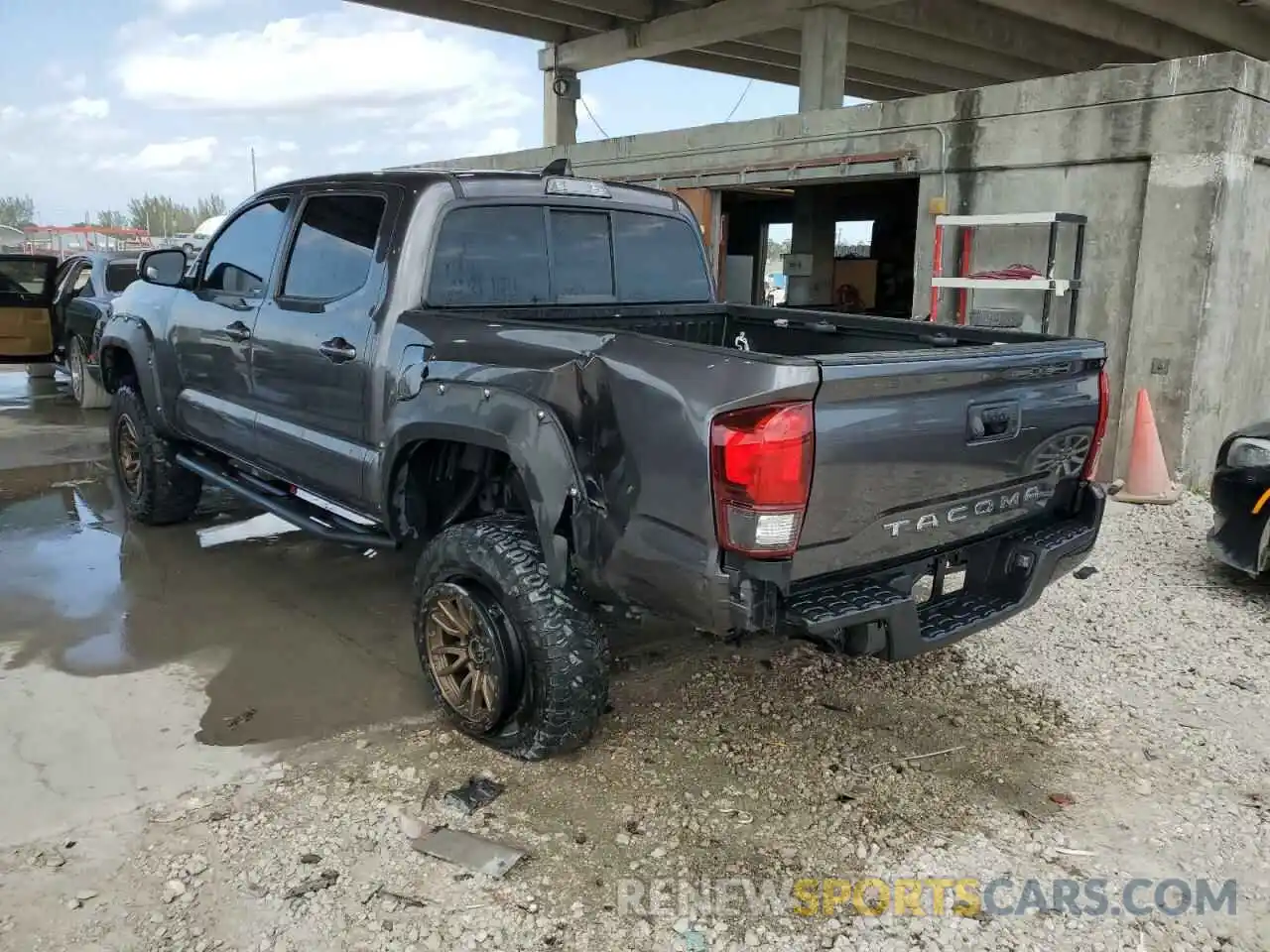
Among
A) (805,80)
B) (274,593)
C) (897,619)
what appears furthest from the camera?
(805,80)

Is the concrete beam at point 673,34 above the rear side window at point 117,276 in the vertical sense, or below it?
above

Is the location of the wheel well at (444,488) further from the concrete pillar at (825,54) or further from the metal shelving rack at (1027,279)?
the concrete pillar at (825,54)

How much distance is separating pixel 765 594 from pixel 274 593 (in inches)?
124

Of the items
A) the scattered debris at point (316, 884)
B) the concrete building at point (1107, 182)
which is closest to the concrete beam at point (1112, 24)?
the concrete building at point (1107, 182)

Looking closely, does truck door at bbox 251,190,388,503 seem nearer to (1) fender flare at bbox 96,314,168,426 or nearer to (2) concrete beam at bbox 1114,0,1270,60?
(1) fender flare at bbox 96,314,168,426

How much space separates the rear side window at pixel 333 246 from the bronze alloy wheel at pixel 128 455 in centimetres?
221

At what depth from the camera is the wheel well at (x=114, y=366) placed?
6.00m

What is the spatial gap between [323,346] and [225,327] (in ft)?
3.54

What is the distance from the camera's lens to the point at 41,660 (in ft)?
13.2

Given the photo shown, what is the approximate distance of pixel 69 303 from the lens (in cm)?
1022

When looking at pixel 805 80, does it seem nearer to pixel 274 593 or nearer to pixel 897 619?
pixel 274 593

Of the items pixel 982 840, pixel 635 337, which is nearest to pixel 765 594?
pixel 635 337

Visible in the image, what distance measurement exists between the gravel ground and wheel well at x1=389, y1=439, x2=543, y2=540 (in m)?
0.77

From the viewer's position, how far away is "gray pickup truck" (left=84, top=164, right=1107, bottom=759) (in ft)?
8.59
